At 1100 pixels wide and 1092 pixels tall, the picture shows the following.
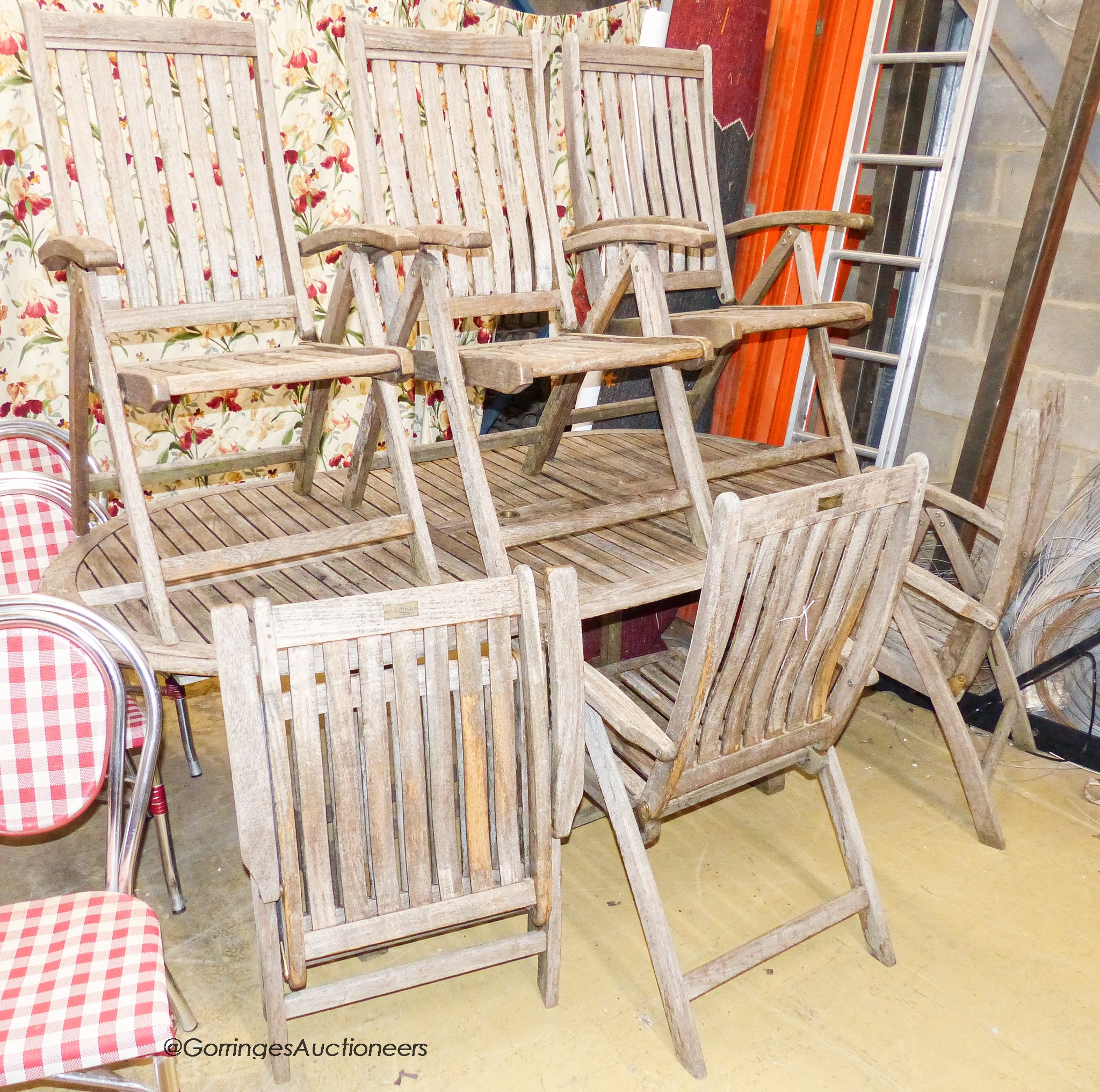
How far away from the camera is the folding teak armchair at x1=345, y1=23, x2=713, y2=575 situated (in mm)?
1936

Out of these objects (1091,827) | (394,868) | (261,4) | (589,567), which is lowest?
(1091,827)

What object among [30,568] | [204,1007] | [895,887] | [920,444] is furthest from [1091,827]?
[30,568]

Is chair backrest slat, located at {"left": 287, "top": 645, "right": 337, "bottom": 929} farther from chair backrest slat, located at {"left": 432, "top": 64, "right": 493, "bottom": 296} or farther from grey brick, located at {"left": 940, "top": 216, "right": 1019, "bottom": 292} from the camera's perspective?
grey brick, located at {"left": 940, "top": 216, "right": 1019, "bottom": 292}

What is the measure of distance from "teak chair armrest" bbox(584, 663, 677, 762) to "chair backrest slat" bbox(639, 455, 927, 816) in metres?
0.03

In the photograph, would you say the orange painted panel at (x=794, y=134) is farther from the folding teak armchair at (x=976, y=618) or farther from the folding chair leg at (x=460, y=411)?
the folding chair leg at (x=460, y=411)

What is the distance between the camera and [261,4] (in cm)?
243

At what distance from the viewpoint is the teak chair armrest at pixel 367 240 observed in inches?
72.2

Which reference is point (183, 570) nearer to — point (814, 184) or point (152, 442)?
point (152, 442)

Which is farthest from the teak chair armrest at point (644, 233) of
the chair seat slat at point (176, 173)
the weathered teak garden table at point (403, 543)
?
the chair seat slat at point (176, 173)

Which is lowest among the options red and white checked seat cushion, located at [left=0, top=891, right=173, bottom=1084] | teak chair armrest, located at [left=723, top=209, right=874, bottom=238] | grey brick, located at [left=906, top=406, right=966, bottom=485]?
red and white checked seat cushion, located at [left=0, top=891, right=173, bottom=1084]

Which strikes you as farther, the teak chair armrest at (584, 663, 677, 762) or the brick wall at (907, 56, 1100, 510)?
the brick wall at (907, 56, 1100, 510)

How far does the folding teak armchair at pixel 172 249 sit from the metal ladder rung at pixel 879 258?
5.23 ft

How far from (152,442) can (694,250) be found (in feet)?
4.98

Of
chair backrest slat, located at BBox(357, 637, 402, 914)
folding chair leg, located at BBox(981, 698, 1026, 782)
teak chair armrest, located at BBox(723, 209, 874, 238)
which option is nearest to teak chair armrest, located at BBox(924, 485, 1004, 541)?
folding chair leg, located at BBox(981, 698, 1026, 782)
